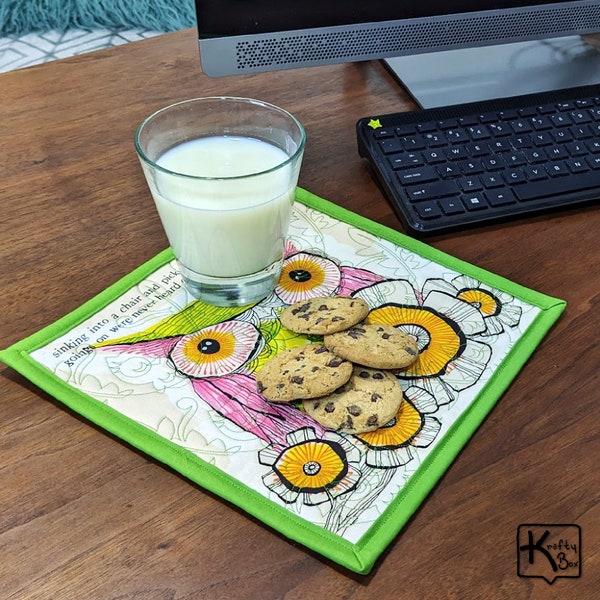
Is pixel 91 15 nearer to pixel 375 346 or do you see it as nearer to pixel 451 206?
pixel 451 206

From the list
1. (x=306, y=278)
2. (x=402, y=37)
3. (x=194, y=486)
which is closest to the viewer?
(x=194, y=486)

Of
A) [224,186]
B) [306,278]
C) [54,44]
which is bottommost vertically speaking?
[54,44]

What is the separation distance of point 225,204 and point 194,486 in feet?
0.61

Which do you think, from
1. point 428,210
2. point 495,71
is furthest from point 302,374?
point 495,71

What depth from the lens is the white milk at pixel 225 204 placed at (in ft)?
1.58

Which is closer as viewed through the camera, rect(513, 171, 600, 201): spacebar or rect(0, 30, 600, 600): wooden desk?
rect(0, 30, 600, 600): wooden desk

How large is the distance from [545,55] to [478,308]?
0.46 m

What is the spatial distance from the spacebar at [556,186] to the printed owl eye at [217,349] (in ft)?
0.91

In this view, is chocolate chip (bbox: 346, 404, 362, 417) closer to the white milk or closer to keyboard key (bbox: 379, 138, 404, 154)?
the white milk

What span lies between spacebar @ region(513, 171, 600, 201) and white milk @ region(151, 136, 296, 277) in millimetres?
226

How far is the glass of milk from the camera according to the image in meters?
0.48

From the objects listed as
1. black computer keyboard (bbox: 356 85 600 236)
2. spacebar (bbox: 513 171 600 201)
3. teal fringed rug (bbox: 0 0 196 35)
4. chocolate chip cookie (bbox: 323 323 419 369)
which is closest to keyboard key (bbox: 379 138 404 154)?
black computer keyboard (bbox: 356 85 600 236)

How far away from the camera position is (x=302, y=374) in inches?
17.7

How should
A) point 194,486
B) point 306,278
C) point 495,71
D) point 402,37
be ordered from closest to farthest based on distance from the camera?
point 194,486, point 306,278, point 402,37, point 495,71
